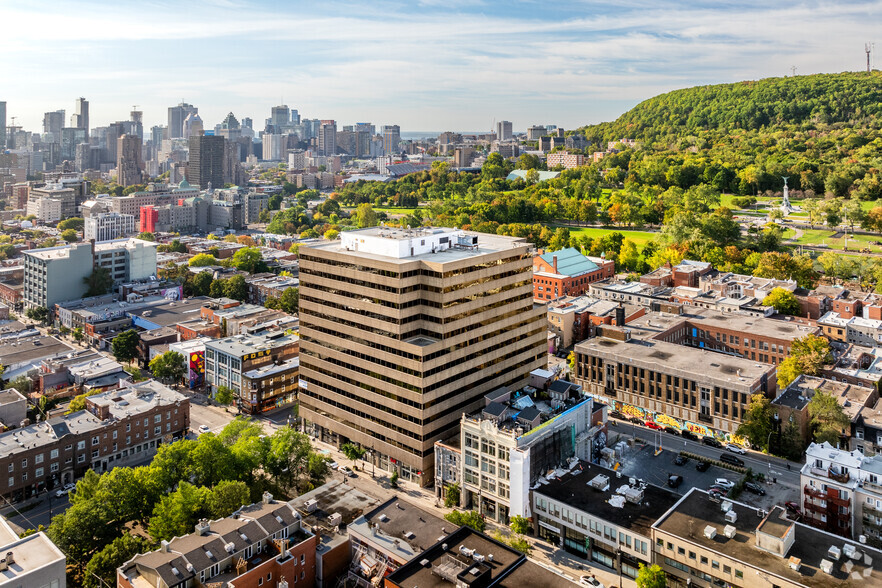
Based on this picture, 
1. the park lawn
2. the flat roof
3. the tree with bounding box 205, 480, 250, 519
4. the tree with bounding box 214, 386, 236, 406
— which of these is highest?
the park lawn

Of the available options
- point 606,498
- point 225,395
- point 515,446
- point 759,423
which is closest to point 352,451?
point 515,446

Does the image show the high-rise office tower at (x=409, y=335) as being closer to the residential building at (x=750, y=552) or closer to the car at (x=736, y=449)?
the car at (x=736, y=449)

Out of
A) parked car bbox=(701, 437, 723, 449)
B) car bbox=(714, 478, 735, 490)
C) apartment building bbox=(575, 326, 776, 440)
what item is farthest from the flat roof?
apartment building bbox=(575, 326, 776, 440)

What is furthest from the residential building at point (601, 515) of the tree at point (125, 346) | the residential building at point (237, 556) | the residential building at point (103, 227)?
the residential building at point (103, 227)

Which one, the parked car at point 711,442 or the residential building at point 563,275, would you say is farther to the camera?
the residential building at point 563,275

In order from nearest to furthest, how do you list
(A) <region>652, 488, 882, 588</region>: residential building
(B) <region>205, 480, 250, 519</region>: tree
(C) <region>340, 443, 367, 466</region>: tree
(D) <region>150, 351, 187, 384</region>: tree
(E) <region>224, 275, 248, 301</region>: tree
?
(A) <region>652, 488, 882, 588</region>: residential building, (B) <region>205, 480, 250, 519</region>: tree, (C) <region>340, 443, 367, 466</region>: tree, (D) <region>150, 351, 187, 384</region>: tree, (E) <region>224, 275, 248, 301</region>: tree

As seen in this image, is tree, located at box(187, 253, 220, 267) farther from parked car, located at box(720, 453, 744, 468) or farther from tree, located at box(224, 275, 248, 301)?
parked car, located at box(720, 453, 744, 468)
